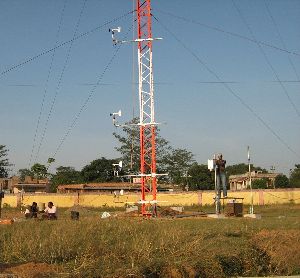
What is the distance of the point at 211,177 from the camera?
77.2m

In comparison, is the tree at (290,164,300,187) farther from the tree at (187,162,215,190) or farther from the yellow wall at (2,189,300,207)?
the yellow wall at (2,189,300,207)

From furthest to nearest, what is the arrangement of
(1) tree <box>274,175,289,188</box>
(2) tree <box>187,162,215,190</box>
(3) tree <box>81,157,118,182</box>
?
(3) tree <box>81,157,118,182</box> < (2) tree <box>187,162,215,190</box> < (1) tree <box>274,175,289,188</box>

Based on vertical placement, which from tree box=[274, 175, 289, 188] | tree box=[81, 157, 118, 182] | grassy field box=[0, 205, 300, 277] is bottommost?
grassy field box=[0, 205, 300, 277]

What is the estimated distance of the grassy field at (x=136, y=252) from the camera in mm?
7980

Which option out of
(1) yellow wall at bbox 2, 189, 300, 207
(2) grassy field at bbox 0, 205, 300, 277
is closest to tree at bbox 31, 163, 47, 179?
(1) yellow wall at bbox 2, 189, 300, 207

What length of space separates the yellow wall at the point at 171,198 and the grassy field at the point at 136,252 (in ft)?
111

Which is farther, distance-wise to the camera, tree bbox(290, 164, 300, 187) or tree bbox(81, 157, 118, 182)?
tree bbox(81, 157, 118, 182)

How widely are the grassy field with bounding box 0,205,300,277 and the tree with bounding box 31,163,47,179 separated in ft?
270

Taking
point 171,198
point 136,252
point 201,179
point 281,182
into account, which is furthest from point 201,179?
point 136,252

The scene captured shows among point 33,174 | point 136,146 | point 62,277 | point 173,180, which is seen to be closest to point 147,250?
point 62,277

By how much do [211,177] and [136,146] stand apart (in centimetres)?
1243

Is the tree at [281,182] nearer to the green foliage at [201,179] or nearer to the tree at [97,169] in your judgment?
the green foliage at [201,179]

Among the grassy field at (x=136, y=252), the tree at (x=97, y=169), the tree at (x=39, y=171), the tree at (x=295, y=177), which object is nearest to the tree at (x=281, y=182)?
the tree at (x=295, y=177)

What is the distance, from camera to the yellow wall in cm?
4778
